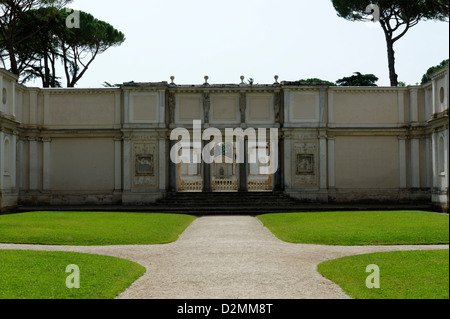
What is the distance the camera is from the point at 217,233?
16.6 meters

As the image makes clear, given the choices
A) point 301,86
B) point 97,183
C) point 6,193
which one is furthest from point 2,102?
point 301,86

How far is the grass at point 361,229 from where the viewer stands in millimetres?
13930

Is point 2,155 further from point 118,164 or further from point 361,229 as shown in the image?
point 361,229

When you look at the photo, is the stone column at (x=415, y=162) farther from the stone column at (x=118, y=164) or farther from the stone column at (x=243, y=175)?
the stone column at (x=118, y=164)

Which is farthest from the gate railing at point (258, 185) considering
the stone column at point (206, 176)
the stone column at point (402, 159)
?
the stone column at point (402, 159)

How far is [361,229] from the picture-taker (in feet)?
52.7

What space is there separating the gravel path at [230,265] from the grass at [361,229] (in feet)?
2.57

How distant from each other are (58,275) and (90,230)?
7.61 m

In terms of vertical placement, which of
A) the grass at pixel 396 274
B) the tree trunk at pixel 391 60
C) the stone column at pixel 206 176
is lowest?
the grass at pixel 396 274

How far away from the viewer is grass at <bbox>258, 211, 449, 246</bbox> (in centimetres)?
1393

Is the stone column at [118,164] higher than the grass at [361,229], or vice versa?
the stone column at [118,164]
